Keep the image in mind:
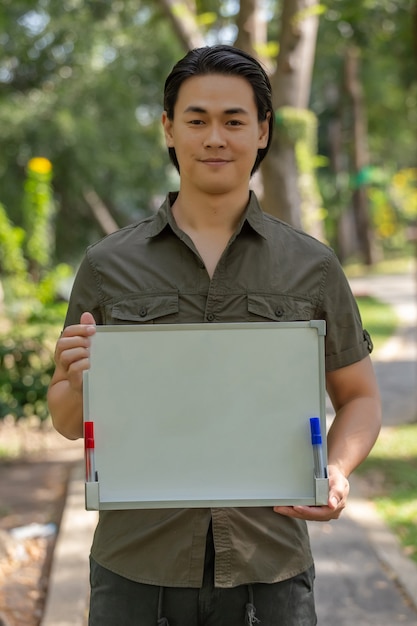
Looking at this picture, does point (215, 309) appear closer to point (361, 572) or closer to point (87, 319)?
point (87, 319)

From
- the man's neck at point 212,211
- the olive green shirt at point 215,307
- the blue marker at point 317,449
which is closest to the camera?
the blue marker at point 317,449

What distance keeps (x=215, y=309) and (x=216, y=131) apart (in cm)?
37

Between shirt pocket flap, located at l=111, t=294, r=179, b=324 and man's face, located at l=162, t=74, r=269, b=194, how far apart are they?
0.26 metres

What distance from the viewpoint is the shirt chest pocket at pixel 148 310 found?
2.06 metres

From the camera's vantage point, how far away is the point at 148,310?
2061 millimetres

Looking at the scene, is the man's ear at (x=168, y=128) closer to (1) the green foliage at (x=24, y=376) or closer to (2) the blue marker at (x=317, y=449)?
(2) the blue marker at (x=317, y=449)

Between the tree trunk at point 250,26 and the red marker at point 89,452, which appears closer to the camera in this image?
the red marker at point 89,452

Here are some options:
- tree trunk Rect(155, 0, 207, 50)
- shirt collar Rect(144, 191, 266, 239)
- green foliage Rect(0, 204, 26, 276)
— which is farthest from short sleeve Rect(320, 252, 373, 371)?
green foliage Rect(0, 204, 26, 276)

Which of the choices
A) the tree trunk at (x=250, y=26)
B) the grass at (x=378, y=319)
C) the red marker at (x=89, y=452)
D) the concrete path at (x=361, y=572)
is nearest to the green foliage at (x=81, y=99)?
the grass at (x=378, y=319)

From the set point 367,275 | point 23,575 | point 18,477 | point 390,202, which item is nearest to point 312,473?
point 23,575

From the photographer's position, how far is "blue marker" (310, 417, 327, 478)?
1862 millimetres

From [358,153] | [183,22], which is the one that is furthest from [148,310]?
[358,153]

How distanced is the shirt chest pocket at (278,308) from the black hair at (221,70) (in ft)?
1.23

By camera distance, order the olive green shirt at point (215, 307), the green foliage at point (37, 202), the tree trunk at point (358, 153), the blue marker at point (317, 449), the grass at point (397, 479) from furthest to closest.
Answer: the tree trunk at point (358, 153)
the green foliage at point (37, 202)
the grass at point (397, 479)
the olive green shirt at point (215, 307)
the blue marker at point (317, 449)
